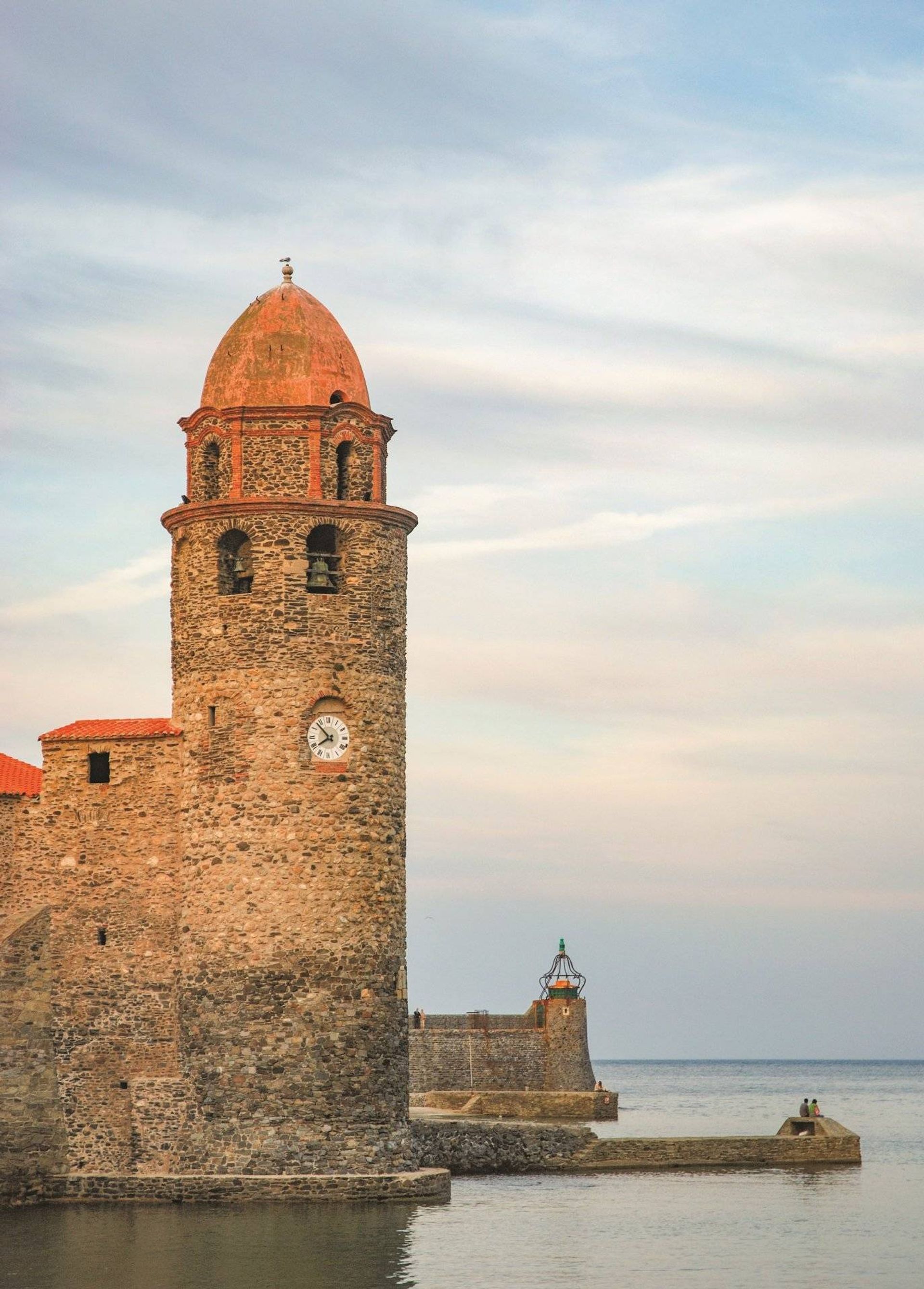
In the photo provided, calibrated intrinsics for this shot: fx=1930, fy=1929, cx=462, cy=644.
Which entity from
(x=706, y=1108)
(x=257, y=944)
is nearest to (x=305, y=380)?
(x=257, y=944)

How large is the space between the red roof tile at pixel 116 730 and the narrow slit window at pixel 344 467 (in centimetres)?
458

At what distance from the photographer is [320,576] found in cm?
3052

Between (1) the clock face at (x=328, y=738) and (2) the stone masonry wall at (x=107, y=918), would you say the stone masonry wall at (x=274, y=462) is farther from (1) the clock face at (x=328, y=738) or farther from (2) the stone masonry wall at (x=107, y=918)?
(2) the stone masonry wall at (x=107, y=918)

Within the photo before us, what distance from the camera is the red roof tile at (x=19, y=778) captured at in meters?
30.6

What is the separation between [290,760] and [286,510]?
12.9ft

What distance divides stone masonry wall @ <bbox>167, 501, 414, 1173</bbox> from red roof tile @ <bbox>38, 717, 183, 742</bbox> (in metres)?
0.44

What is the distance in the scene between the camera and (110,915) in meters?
30.1

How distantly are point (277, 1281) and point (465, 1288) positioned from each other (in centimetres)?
229

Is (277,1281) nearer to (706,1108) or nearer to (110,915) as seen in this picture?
(110,915)

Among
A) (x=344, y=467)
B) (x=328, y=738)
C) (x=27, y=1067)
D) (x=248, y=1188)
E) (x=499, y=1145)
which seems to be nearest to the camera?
(x=248, y=1188)

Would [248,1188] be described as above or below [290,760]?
below

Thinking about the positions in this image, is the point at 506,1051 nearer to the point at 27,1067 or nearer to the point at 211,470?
the point at 27,1067

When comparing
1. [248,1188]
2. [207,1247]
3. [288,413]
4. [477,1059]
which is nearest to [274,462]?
[288,413]

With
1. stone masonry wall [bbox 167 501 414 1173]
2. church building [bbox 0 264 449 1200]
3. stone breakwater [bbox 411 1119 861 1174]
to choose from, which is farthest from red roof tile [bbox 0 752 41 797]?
stone breakwater [bbox 411 1119 861 1174]
